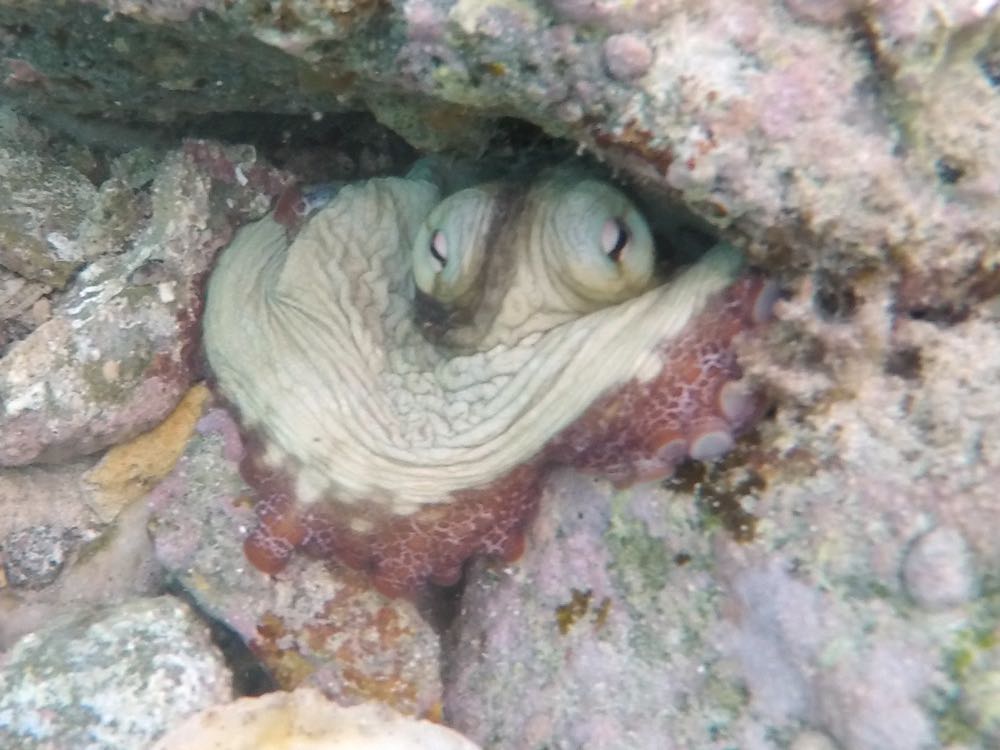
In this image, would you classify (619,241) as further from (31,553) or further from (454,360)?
(31,553)

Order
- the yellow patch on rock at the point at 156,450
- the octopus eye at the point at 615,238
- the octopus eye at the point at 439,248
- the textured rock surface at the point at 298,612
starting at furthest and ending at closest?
1. the yellow patch on rock at the point at 156,450
2. the textured rock surface at the point at 298,612
3. the octopus eye at the point at 439,248
4. the octopus eye at the point at 615,238

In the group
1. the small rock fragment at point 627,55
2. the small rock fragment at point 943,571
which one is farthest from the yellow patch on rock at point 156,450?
the small rock fragment at point 943,571

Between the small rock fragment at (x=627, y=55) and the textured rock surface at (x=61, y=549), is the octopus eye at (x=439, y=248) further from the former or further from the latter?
the textured rock surface at (x=61, y=549)

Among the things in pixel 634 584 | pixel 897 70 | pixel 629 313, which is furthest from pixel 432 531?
pixel 897 70

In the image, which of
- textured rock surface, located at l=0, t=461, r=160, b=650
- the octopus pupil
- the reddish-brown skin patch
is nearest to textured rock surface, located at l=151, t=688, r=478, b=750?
the reddish-brown skin patch

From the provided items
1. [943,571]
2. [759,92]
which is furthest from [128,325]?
[943,571]

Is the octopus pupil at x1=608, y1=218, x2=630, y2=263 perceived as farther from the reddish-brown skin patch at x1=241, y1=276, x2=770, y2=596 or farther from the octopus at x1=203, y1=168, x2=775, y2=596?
the reddish-brown skin patch at x1=241, y1=276, x2=770, y2=596
